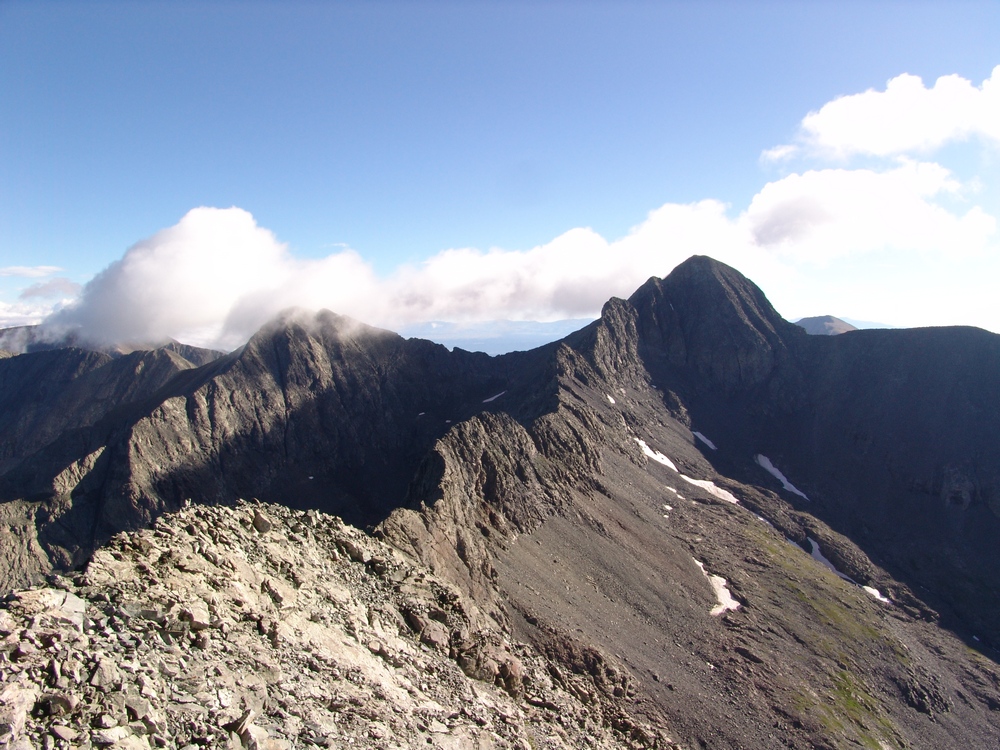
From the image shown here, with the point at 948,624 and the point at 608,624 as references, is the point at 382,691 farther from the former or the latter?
the point at 948,624

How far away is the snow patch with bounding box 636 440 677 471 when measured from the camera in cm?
12357

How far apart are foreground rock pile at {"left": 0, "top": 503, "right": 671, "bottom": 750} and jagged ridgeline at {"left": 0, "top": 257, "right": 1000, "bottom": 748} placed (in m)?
0.65

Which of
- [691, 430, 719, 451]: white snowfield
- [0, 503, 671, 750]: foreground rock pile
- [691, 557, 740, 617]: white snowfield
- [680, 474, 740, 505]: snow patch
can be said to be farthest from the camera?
[691, 430, 719, 451]: white snowfield

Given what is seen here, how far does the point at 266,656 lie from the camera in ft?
87.4

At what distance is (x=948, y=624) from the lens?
310ft

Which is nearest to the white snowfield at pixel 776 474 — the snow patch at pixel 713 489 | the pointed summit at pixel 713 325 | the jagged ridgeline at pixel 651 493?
the jagged ridgeline at pixel 651 493

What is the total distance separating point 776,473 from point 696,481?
106ft

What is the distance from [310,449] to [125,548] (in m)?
127

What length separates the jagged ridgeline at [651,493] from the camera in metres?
57.9

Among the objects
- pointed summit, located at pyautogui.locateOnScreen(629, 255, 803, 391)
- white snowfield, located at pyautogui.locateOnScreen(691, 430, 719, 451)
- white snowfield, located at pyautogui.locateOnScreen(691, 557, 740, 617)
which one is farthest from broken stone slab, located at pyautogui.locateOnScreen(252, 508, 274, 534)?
pointed summit, located at pyautogui.locateOnScreen(629, 255, 803, 391)

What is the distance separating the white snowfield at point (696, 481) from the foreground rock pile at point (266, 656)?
7977 cm

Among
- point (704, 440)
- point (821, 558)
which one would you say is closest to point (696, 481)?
point (821, 558)

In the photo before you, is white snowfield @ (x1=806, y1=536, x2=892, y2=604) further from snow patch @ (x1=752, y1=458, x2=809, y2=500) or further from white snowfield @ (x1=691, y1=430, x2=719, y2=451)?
white snowfield @ (x1=691, y1=430, x2=719, y2=451)

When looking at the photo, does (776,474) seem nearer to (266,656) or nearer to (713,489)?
(713,489)
